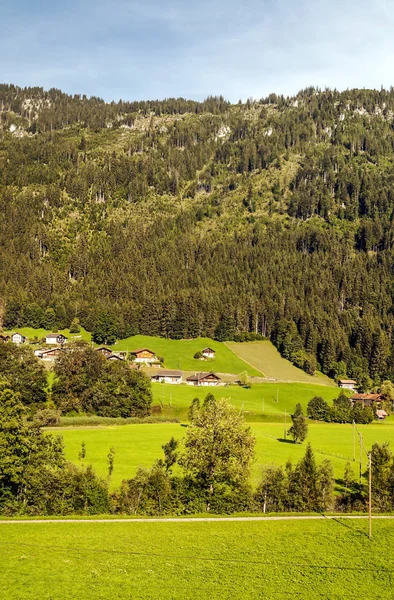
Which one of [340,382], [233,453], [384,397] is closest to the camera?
[233,453]

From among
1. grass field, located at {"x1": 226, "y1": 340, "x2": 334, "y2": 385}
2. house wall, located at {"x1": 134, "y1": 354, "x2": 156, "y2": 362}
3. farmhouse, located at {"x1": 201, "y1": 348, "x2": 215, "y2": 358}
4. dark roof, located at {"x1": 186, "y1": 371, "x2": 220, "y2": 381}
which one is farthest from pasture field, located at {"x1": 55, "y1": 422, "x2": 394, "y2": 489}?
farmhouse, located at {"x1": 201, "y1": 348, "x2": 215, "y2": 358}

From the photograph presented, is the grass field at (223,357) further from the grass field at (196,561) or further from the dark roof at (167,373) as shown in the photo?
the grass field at (196,561)

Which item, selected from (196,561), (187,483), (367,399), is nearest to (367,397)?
(367,399)

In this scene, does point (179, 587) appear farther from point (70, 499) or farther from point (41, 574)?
point (70, 499)

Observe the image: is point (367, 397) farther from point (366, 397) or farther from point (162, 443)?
point (162, 443)

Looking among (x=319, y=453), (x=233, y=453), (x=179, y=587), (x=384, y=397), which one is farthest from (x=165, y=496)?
(x=384, y=397)
